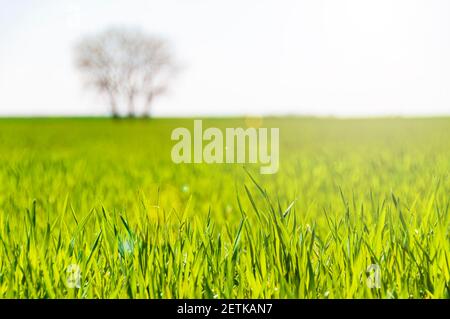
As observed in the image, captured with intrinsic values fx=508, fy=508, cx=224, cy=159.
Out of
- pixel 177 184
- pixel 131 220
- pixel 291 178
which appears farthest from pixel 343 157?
pixel 131 220

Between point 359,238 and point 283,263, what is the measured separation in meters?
0.29

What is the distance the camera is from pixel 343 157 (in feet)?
22.8

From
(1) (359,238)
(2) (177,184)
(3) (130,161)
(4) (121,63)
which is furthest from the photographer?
(4) (121,63)

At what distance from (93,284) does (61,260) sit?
15 cm

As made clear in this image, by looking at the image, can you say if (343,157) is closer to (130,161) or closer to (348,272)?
(130,161)

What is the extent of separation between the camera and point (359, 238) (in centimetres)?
179

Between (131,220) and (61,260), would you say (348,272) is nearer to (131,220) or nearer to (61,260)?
(61,260)

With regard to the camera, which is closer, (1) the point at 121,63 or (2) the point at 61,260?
(2) the point at 61,260

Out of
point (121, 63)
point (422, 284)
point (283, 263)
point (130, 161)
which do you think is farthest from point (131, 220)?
point (121, 63)
